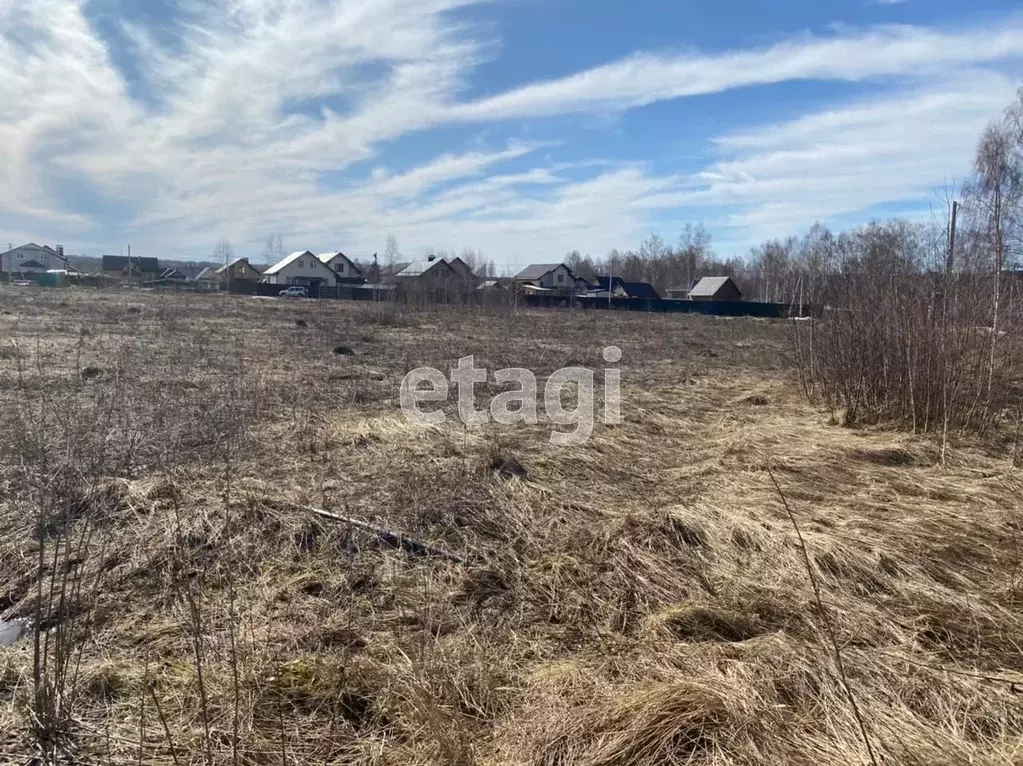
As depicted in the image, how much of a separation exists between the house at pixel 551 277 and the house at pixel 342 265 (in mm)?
18387

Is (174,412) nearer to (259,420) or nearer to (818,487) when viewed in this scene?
(259,420)

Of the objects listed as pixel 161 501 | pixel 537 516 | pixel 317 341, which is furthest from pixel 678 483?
pixel 317 341

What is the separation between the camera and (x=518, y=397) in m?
8.73

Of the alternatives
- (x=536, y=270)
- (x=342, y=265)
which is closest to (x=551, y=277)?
(x=536, y=270)

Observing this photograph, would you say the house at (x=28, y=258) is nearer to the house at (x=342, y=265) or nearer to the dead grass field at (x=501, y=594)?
the house at (x=342, y=265)

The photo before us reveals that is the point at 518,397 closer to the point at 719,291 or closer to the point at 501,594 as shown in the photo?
the point at 501,594

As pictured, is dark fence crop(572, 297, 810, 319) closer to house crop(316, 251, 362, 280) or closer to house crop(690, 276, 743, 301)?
house crop(690, 276, 743, 301)

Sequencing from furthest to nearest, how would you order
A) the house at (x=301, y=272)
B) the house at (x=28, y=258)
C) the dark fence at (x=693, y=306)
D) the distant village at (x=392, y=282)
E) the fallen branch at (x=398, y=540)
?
the house at (x=301, y=272) < the house at (x=28, y=258) < the dark fence at (x=693, y=306) < the distant village at (x=392, y=282) < the fallen branch at (x=398, y=540)

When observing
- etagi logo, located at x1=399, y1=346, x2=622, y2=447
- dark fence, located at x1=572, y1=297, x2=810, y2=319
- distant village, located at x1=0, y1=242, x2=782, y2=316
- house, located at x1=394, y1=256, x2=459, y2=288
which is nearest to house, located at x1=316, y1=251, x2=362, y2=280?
distant village, located at x1=0, y1=242, x2=782, y2=316

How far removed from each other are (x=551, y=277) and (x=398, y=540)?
58.7 meters

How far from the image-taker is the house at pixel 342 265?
211 feet

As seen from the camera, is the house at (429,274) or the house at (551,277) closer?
the house at (429,274)

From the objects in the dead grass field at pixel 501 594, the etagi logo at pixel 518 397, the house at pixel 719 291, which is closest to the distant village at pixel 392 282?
the house at pixel 719 291

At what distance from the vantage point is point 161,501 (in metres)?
4.03
